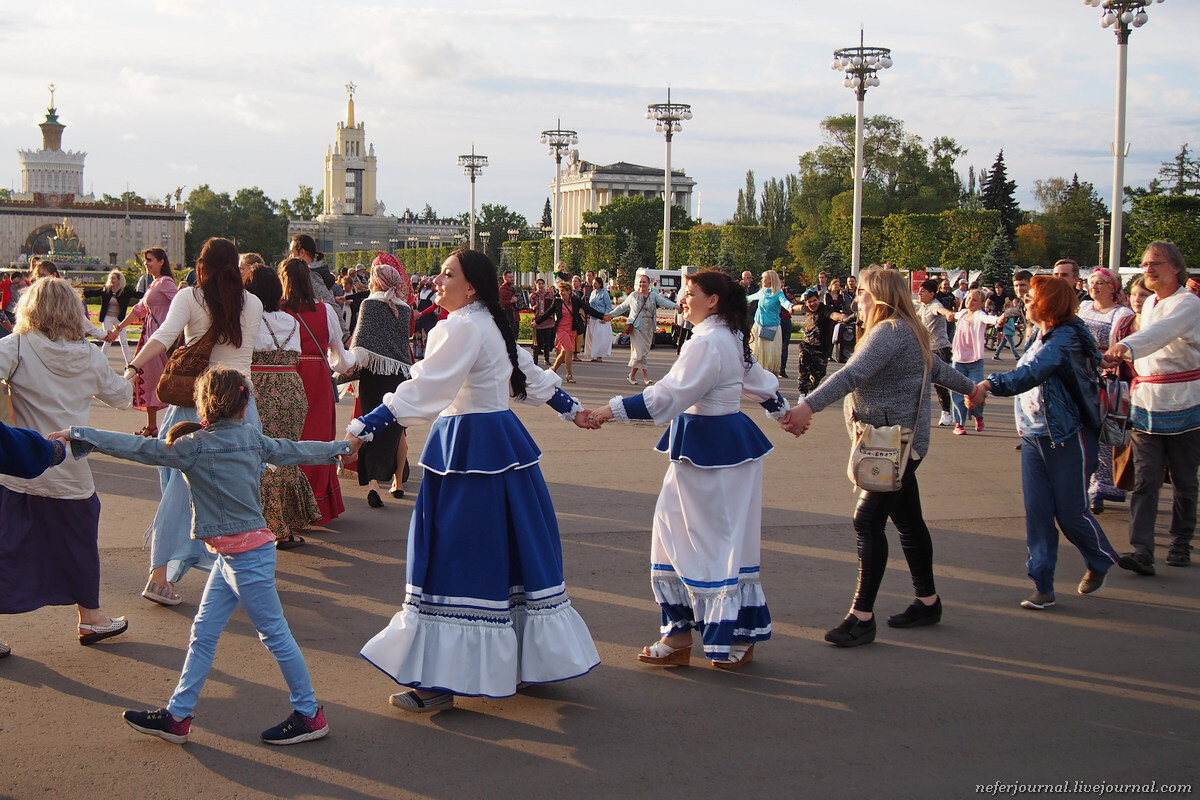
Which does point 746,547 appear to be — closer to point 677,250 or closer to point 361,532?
point 361,532

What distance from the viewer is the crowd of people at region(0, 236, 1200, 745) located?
13.3ft

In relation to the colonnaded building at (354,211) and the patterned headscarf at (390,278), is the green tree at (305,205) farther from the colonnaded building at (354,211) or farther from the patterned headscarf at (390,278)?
the patterned headscarf at (390,278)

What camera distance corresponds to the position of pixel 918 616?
5.50m

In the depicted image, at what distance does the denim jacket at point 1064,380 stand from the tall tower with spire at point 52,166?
15253 cm

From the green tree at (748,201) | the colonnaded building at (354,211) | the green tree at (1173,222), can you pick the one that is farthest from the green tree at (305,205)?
the green tree at (1173,222)

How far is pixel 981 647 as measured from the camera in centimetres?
519

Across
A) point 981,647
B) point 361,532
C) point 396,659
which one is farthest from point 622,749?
point 361,532

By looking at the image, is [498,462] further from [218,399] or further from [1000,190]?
[1000,190]

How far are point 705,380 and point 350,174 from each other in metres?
163

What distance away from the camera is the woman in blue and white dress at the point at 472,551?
4.27m

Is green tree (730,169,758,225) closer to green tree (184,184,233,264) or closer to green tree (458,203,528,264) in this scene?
green tree (458,203,528,264)

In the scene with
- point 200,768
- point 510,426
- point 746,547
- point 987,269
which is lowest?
point 200,768

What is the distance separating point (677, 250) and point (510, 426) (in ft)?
242

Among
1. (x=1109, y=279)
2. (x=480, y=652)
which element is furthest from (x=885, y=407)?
(x=1109, y=279)
